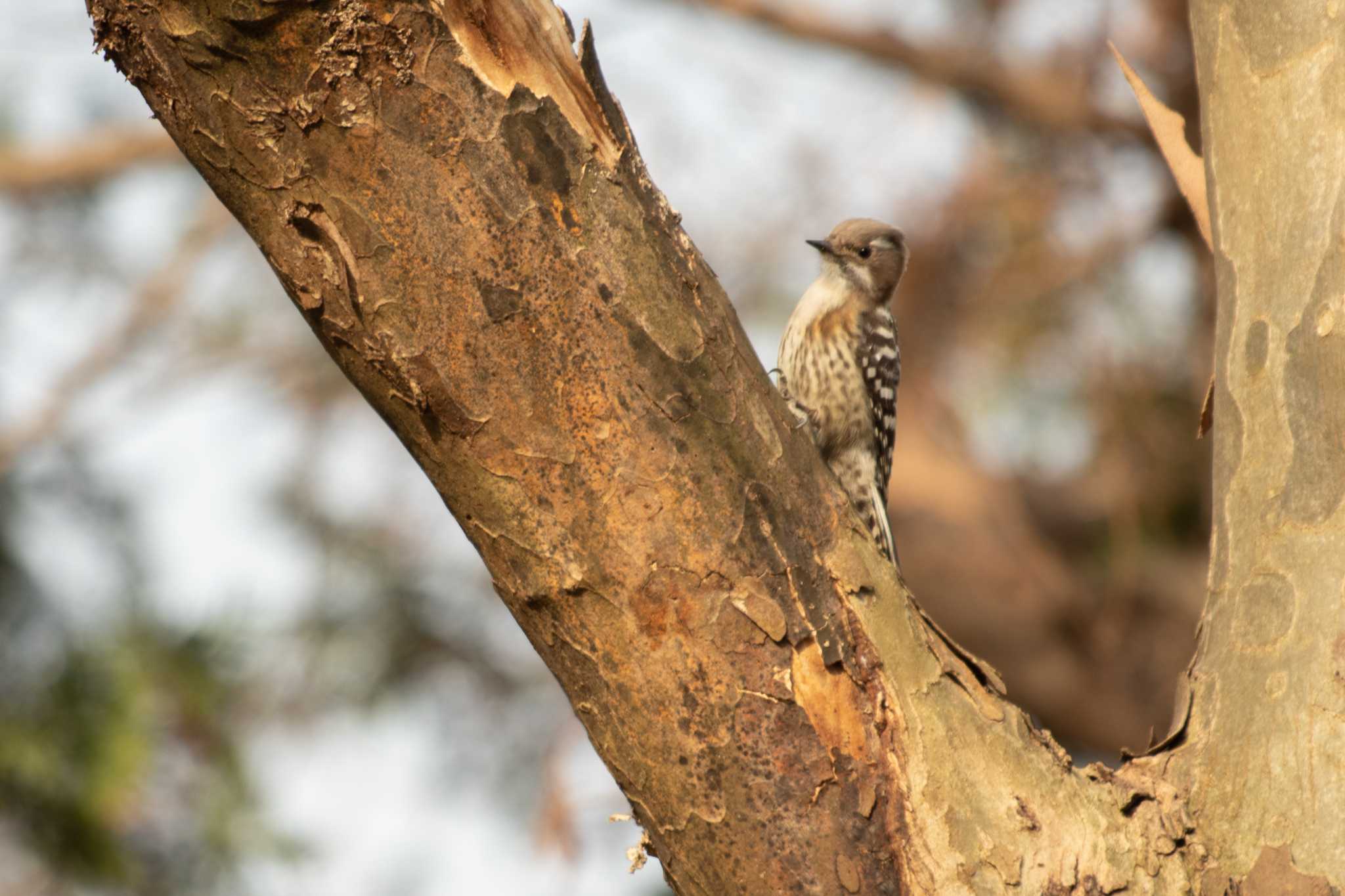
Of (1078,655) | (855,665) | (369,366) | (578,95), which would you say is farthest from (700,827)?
(1078,655)

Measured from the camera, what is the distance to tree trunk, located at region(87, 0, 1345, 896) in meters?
2.04

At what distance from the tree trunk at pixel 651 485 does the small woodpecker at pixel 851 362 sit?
224cm

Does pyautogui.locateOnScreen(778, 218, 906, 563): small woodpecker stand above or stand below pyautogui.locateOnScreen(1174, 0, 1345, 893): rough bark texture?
above

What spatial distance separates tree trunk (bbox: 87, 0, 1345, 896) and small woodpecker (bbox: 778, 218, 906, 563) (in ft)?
7.36

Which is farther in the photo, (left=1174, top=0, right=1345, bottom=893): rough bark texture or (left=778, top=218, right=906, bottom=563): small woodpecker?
(left=778, top=218, right=906, bottom=563): small woodpecker

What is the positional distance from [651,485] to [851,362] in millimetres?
2862

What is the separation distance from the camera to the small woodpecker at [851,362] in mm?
4805

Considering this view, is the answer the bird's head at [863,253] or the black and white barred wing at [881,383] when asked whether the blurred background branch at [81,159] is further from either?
the black and white barred wing at [881,383]

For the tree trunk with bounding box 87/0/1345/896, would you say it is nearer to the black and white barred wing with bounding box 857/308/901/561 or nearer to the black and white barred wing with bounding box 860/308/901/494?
the black and white barred wing with bounding box 857/308/901/561

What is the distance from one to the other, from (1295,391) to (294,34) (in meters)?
1.78

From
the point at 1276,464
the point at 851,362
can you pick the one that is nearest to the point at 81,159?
the point at 851,362

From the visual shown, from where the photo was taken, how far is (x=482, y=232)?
6.73ft

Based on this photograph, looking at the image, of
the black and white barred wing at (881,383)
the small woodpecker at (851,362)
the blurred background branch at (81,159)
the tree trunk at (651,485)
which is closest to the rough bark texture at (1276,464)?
the tree trunk at (651,485)

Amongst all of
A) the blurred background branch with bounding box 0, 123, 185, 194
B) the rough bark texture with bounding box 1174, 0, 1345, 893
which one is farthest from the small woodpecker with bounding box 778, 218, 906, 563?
the blurred background branch with bounding box 0, 123, 185, 194
